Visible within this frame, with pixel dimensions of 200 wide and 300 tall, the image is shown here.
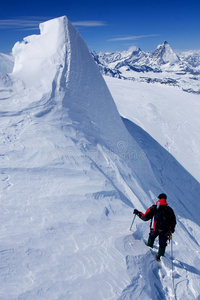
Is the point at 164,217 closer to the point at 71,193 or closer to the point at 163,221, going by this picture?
the point at 163,221

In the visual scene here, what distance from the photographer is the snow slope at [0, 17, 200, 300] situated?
440 centimetres

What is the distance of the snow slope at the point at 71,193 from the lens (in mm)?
4402

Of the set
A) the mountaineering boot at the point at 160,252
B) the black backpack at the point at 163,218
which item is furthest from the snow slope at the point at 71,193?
the black backpack at the point at 163,218

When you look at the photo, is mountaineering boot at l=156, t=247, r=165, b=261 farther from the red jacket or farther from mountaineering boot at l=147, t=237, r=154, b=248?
the red jacket

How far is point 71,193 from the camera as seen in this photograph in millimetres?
6605

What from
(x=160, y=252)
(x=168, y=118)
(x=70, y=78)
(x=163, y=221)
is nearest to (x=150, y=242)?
(x=160, y=252)

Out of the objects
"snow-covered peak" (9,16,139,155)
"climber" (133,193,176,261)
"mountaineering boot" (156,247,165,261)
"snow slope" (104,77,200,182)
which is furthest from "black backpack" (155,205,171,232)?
"snow slope" (104,77,200,182)

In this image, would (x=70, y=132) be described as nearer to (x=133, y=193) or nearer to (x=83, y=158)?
(x=83, y=158)

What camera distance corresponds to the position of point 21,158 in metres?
7.30

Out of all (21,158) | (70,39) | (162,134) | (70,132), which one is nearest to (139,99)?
(162,134)

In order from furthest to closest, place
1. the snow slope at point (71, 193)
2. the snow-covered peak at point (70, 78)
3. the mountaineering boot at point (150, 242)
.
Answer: the snow-covered peak at point (70, 78)
the mountaineering boot at point (150, 242)
the snow slope at point (71, 193)

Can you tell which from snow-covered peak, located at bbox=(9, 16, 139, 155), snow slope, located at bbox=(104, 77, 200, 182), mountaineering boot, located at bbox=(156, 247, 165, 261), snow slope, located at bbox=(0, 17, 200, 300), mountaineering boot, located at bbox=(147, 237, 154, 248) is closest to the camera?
snow slope, located at bbox=(0, 17, 200, 300)

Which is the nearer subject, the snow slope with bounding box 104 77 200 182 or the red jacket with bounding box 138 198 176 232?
the red jacket with bounding box 138 198 176 232

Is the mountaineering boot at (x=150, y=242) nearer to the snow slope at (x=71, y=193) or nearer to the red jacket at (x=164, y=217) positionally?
the snow slope at (x=71, y=193)
